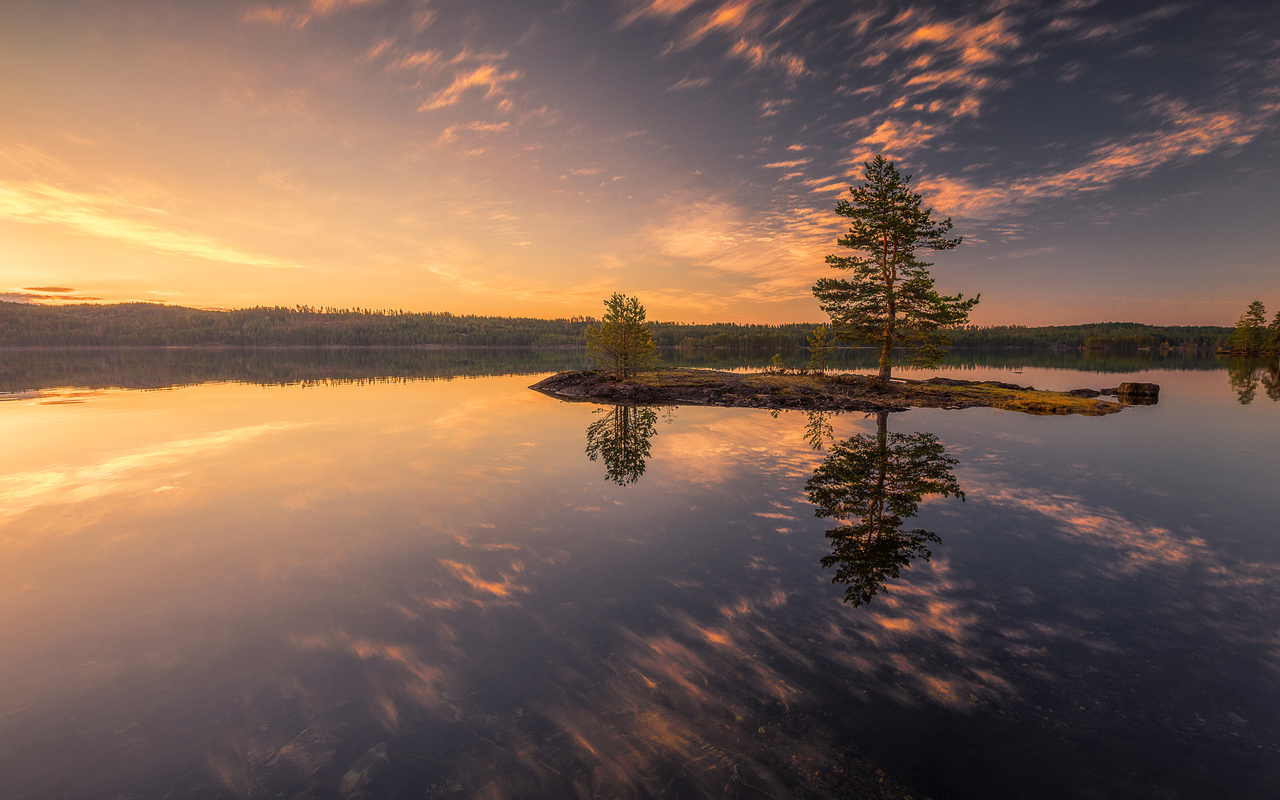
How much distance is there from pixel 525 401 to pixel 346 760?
31.2 m

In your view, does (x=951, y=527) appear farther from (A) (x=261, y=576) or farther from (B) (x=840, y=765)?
(A) (x=261, y=576)

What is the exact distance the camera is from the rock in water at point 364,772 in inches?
184

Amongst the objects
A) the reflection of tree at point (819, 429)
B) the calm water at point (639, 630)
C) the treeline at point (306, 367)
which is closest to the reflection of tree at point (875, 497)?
the calm water at point (639, 630)

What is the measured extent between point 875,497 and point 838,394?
68.6ft

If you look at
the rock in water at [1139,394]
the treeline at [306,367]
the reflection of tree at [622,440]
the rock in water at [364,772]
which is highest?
the treeline at [306,367]

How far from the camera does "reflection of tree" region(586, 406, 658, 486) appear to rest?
53.2 ft

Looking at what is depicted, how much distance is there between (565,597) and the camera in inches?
323

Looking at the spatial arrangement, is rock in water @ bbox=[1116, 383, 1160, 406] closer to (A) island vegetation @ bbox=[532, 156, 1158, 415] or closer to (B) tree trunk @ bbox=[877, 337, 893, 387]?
(A) island vegetation @ bbox=[532, 156, 1158, 415]

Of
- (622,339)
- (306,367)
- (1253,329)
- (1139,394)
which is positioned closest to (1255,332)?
(1253,329)

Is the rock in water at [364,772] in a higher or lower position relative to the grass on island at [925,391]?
lower

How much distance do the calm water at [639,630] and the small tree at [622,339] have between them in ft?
85.4

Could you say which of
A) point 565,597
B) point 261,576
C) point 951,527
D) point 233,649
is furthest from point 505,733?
point 951,527

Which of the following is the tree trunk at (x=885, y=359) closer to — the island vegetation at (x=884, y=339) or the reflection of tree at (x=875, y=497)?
the island vegetation at (x=884, y=339)

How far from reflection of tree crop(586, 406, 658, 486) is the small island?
598 centimetres
